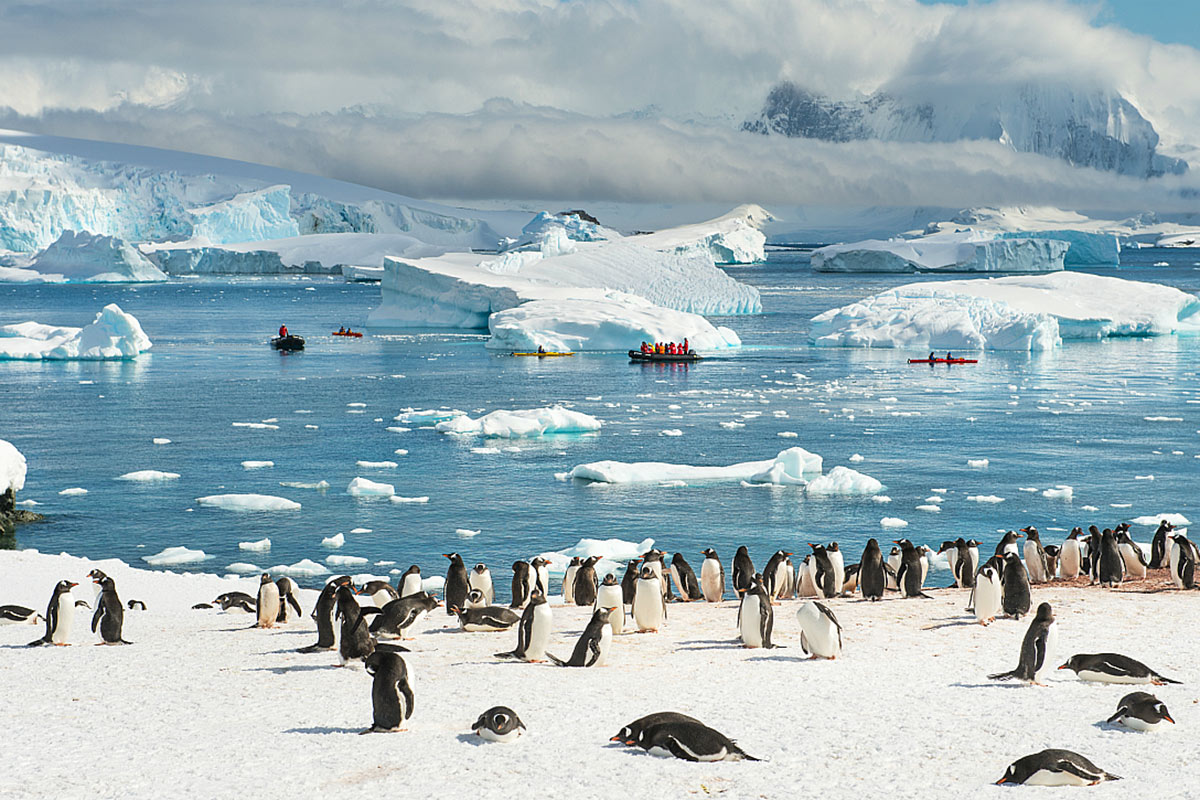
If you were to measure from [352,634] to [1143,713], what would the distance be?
207 inches

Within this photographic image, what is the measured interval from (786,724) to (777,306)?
2773 inches

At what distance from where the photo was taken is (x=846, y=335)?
167 feet

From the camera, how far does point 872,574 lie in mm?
12195

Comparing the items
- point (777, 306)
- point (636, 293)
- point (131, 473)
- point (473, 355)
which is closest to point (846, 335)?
point (636, 293)

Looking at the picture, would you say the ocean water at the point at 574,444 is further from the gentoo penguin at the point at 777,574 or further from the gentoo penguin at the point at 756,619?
the gentoo penguin at the point at 756,619

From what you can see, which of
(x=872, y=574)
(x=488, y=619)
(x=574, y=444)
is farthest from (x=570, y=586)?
(x=574, y=444)

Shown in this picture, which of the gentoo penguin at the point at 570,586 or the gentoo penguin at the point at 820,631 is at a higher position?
the gentoo penguin at the point at 820,631

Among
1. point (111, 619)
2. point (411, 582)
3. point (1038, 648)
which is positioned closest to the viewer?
point (1038, 648)

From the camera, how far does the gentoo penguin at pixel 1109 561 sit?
12.9 meters

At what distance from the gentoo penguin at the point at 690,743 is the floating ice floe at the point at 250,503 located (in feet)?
43.7

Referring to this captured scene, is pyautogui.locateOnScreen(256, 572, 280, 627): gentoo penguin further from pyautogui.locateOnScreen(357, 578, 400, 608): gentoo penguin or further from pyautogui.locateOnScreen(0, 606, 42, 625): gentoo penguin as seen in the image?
pyautogui.locateOnScreen(0, 606, 42, 625): gentoo penguin

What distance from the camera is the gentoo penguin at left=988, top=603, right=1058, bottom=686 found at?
320 inches

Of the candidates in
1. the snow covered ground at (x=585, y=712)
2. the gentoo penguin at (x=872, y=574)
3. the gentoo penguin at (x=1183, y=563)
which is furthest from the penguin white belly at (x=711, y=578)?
the gentoo penguin at (x=1183, y=563)

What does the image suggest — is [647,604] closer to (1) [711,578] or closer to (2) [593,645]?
(2) [593,645]
